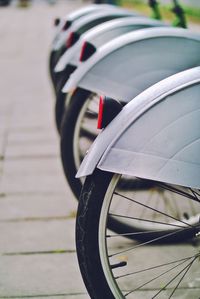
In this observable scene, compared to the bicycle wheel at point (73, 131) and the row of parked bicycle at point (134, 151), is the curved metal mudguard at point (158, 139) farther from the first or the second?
the bicycle wheel at point (73, 131)

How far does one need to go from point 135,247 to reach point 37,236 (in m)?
1.13

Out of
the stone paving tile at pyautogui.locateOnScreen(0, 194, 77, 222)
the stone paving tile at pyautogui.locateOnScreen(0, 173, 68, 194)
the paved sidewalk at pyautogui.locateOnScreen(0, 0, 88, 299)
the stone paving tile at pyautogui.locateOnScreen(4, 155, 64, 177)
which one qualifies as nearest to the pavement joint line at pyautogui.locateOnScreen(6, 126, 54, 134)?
the paved sidewalk at pyautogui.locateOnScreen(0, 0, 88, 299)

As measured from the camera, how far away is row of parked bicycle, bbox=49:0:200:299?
2.11 metres

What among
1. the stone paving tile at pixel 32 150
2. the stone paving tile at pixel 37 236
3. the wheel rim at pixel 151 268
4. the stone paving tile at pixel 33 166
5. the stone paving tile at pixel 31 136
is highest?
the wheel rim at pixel 151 268

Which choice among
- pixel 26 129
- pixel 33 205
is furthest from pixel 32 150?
pixel 33 205

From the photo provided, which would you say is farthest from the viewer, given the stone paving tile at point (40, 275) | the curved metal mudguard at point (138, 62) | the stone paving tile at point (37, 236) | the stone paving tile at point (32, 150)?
the stone paving tile at point (32, 150)

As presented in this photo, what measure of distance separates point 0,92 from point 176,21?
3.76 m

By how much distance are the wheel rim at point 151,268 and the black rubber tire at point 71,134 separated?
1.38ft

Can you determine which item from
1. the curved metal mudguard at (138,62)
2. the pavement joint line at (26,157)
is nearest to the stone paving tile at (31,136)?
the pavement joint line at (26,157)

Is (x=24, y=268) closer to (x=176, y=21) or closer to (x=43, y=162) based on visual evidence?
(x=43, y=162)

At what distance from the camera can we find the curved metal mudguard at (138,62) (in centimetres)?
305

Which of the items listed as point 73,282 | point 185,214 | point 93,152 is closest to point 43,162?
point 185,214

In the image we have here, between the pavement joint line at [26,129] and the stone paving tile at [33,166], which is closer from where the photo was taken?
the stone paving tile at [33,166]

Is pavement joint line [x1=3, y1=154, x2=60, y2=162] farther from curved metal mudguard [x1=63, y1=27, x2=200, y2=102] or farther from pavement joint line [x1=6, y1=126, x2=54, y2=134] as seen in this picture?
curved metal mudguard [x1=63, y1=27, x2=200, y2=102]
